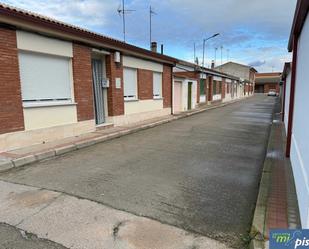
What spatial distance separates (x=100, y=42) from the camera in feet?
31.6

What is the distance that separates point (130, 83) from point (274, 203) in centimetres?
981

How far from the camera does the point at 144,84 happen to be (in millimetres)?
13547

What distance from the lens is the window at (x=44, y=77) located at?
7.27m

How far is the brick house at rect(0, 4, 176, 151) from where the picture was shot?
22.1 ft

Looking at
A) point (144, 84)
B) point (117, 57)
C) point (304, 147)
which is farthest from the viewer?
point (144, 84)

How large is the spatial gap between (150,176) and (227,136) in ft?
17.4

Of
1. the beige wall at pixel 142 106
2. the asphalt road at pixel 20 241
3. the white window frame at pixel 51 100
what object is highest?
the white window frame at pixel 51 100

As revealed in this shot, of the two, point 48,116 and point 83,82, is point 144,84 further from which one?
point 48,116

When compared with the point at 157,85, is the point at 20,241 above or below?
below

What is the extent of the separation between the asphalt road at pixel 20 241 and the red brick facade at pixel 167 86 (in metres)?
13.3

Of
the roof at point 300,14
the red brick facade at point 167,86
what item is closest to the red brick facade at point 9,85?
the roof at point 300,14

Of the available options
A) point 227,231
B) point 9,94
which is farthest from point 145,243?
point 9,94

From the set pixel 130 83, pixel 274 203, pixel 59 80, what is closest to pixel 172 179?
pixel 274 203

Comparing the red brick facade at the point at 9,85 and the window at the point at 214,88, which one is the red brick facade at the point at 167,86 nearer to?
the red brick facade at the point at 9,85
